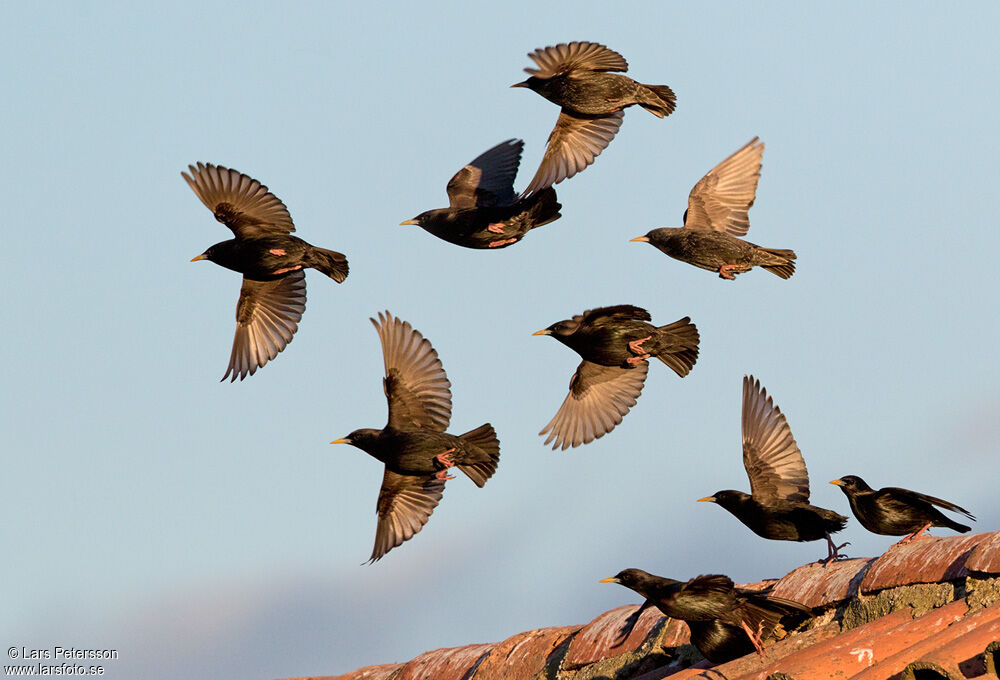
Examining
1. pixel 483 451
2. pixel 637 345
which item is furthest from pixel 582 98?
pixel 483 451

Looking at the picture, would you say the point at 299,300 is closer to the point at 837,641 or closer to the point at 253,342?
the point at 253,342

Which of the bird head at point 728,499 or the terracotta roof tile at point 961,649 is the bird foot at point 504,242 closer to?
the bird head at point 728,499

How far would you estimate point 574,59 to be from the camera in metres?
9.39

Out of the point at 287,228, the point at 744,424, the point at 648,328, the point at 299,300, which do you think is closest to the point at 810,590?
the point at 744,424

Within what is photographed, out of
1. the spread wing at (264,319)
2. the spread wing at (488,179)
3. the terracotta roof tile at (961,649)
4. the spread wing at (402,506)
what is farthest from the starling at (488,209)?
the terracotta roof tile at (961,649)

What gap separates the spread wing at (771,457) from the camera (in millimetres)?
8477

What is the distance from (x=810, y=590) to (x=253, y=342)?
19.1 feet

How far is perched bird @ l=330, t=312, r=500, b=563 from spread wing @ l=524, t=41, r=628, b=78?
2.03 m

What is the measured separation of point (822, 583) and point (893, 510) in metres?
0.96

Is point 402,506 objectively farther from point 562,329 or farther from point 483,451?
point 562,329

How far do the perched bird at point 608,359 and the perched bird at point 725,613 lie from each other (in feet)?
9.07

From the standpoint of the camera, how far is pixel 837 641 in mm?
5969

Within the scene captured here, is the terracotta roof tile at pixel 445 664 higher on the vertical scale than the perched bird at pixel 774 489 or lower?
lower

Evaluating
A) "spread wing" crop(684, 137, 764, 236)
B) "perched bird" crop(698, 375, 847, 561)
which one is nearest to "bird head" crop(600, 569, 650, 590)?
"perched bird" crop(698, 375, 847, 561)
